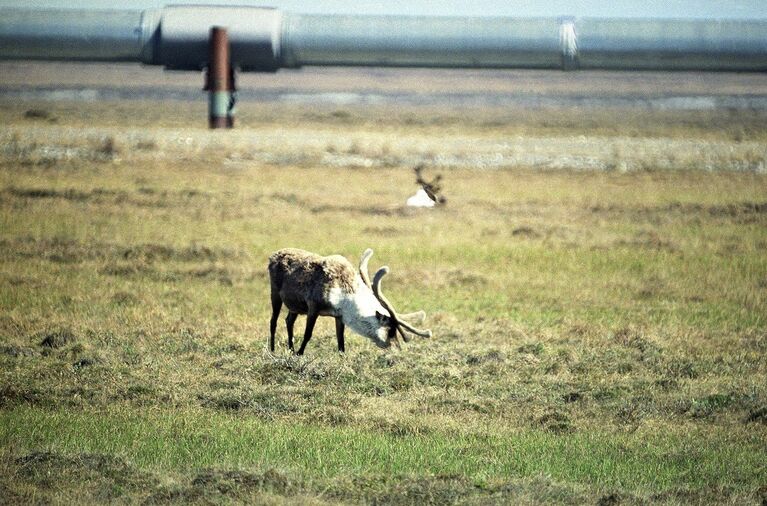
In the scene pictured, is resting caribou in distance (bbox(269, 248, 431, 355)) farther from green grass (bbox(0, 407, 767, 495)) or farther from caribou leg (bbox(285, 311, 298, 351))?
green grass (bbox(0, 407, 767, 495))

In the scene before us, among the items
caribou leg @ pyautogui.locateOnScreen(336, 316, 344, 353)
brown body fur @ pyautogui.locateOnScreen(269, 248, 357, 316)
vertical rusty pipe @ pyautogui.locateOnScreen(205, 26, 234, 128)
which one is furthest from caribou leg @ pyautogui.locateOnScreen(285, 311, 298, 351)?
vertical rusty pipe @ pyautogui.locateOnScreen(205, 26, 234, 128)

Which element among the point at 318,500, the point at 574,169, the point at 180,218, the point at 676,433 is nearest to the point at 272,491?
the point at 318,500

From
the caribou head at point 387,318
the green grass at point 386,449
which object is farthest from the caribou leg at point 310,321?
the green grass at point 386,449

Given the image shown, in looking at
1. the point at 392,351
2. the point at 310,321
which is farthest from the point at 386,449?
the point at 392,351

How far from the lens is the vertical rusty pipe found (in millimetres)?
26641

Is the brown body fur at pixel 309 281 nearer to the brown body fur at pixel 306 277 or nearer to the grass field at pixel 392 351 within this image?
the brown body fur at pixel 306 277

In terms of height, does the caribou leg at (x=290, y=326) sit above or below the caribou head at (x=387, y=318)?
below

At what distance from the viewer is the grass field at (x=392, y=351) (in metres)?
10.0

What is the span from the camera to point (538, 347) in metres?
14.9

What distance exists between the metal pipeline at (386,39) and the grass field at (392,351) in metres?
3.59

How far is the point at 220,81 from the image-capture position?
28.5m

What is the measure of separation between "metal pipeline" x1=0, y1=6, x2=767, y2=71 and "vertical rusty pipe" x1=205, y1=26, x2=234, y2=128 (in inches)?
9.9

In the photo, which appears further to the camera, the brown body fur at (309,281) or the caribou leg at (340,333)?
the caribou leg at (340,333)

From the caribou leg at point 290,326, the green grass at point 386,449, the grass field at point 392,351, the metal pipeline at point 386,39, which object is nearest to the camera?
the grass field at point 392,351
